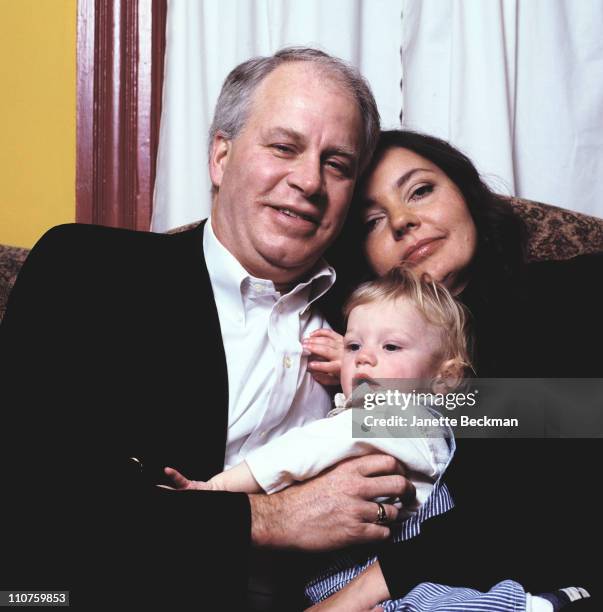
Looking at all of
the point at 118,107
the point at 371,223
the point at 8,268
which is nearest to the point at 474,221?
the point at 371,223

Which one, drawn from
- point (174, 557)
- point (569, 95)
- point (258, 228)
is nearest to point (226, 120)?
point (258, 228)

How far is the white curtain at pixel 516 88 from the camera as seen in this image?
2.34 metres

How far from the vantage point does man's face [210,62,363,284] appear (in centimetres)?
159

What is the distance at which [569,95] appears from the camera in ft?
7.81

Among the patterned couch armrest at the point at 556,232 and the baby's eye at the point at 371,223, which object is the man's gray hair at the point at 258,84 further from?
the patterned couch armrest at the point at 556,232

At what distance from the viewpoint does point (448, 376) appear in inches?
56.9

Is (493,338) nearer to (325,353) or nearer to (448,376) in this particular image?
(448,376)

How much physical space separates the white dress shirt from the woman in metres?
0.08

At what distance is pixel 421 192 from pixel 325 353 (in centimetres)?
53

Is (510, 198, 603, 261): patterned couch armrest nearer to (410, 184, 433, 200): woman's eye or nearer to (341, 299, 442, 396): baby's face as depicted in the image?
(410, 184, 433, 200): woman's eye

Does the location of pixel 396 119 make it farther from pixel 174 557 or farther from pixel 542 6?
pixel 174 557

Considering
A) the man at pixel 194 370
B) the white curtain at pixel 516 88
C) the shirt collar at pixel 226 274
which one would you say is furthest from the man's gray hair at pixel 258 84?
the white curtain at pixel 516 88

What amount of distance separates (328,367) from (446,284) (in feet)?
1.28

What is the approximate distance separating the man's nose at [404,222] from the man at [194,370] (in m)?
0.14
